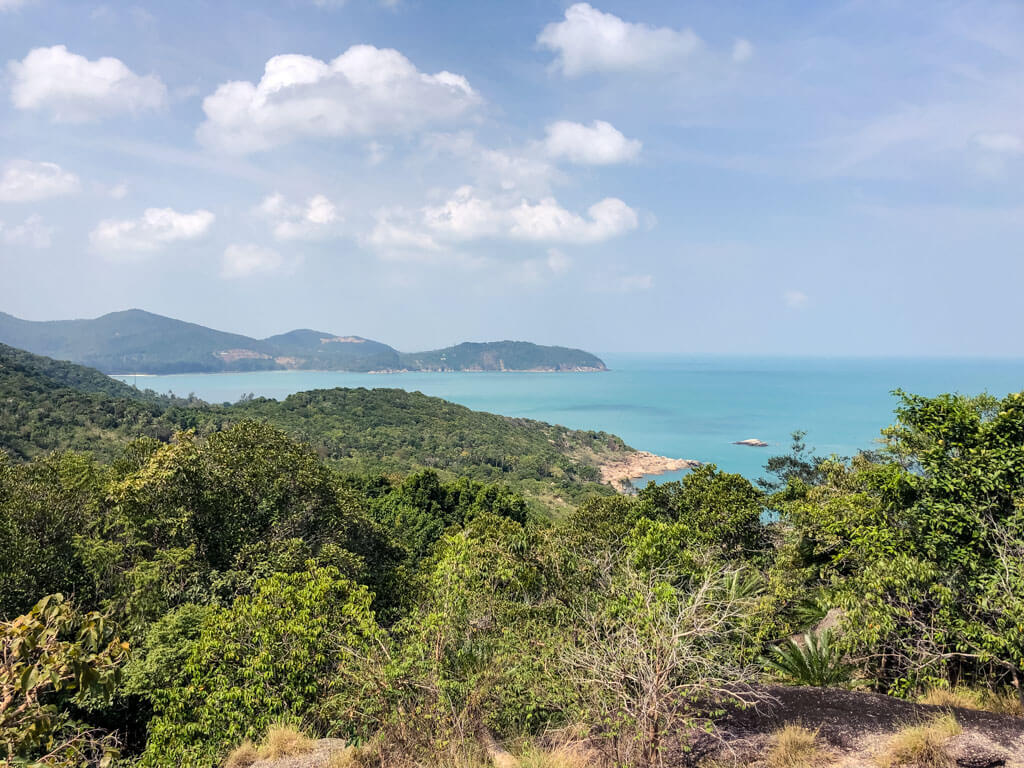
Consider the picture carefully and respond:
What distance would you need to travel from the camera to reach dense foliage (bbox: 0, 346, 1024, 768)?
5469 millimetres

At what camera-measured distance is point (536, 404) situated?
18838 cm

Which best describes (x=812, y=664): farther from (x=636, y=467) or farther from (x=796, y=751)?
(x=636, y=467)

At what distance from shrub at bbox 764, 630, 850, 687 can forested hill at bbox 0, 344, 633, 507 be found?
53.4 metres

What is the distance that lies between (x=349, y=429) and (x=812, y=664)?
291ft

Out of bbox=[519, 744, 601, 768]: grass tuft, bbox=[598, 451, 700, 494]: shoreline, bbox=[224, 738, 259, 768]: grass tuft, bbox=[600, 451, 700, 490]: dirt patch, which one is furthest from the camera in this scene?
bbox=[600, 451, 700, 490]: dirt patch

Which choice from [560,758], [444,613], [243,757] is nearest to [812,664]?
[560,758]

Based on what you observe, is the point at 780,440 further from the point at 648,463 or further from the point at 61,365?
the point at 61,365

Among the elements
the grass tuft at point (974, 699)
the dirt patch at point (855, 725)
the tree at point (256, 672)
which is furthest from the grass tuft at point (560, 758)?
the grass tuft at point (974, 699)

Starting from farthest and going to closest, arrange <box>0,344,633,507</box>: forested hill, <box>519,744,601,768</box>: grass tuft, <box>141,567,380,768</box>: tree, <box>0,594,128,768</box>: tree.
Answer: <box>0,344,633,507</box>: forested hill → <box>141,567,380,768</box>: tree → <box>519,744,601,768</box>: grass tuft → <box>0,594,128,768</box>: tree

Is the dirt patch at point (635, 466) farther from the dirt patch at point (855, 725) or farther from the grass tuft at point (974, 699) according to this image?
the dirt patch at point (855, 725)

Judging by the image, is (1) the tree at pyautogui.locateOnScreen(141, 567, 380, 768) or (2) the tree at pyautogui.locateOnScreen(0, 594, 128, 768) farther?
(1) the tree at pyautogui.locateOnScreen(141, 567, 380, 768)

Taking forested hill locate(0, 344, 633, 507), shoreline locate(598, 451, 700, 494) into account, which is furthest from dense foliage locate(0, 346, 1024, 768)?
shoreline locate(598, 451, 700, 494)

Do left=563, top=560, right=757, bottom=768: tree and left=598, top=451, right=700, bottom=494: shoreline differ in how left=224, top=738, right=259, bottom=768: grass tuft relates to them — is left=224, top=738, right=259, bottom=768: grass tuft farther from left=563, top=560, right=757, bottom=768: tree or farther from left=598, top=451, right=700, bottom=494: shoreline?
left=598, top=451, right=700, bottom=494: shoreline

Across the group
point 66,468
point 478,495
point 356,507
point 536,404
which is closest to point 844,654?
point 356,507
